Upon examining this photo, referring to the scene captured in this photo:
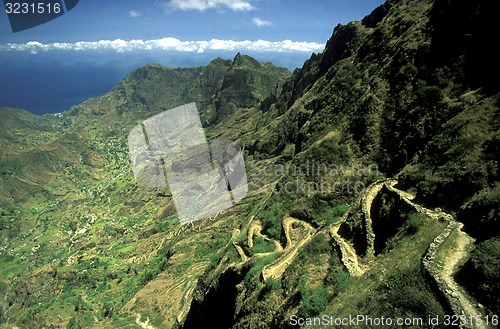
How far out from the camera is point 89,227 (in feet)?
512

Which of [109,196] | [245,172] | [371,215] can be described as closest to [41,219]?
[109,196]

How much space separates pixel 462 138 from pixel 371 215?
7764mm

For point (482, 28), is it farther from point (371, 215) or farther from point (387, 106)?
point (371, 215)

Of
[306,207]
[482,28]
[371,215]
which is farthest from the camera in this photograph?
[306,207]
